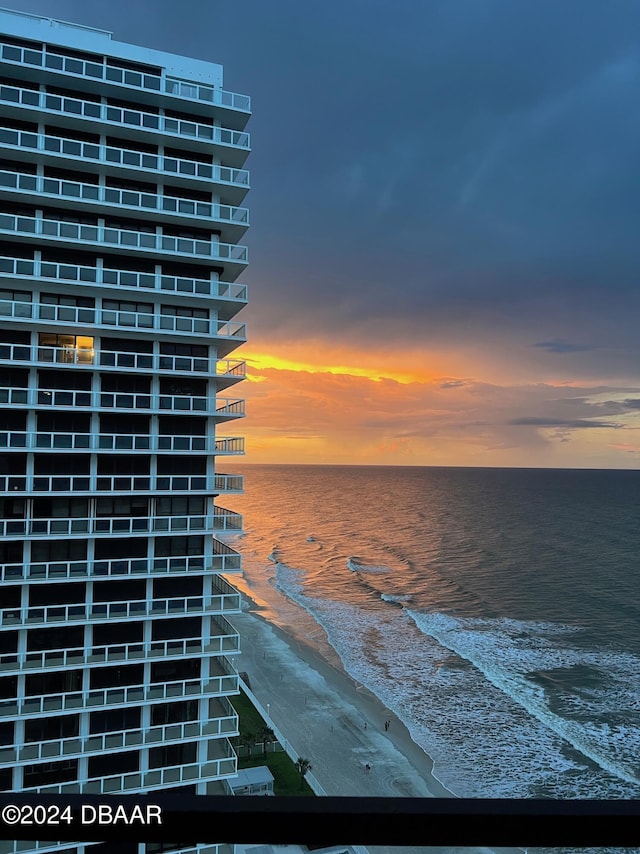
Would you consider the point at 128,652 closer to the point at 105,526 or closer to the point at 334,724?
the point at 105,526

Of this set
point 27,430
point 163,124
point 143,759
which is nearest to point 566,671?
point 143,759

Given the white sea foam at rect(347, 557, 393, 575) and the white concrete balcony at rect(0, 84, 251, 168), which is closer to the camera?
the white concrete balcony at rect(0, 84, 251, 168)

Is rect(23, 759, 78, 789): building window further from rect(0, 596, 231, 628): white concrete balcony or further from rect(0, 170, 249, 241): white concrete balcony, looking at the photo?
rect(0, 170, 249, 241): white concrete balcony

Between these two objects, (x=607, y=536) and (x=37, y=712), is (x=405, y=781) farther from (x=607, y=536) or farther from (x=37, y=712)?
(x=607, y=536)

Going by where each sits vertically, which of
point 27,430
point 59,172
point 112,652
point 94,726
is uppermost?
point 59,172

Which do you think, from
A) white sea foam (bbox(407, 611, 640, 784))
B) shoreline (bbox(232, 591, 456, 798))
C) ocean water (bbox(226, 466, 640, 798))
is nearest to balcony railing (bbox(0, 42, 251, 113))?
shoreline (bbox(232, 591, 456, 798))

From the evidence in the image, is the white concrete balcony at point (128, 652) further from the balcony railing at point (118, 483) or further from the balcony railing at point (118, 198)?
the balcony railing at point (118, 198)

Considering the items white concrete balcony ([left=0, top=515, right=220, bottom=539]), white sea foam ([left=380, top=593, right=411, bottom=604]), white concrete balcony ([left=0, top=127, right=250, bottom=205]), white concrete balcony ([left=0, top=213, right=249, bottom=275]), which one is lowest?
white sea foam ([left=380, top=593, right=411, bottom=604])
